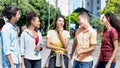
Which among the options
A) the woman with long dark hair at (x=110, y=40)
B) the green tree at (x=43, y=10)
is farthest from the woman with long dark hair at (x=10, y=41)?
the green tree at (x=43, y=10)

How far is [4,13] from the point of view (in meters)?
6.84

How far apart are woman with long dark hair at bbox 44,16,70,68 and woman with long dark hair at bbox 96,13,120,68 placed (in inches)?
32.2

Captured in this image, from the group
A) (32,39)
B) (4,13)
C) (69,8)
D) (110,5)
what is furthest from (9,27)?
(69,8)

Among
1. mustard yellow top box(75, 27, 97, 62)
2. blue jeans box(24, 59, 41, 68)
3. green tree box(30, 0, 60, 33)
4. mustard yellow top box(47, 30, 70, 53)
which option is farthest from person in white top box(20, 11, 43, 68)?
green tree box(30, 0, 60, 33)

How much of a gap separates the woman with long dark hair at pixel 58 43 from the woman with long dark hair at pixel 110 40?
82cm

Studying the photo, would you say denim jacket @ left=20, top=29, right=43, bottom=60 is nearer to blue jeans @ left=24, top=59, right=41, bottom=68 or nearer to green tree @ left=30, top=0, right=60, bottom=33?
blue jeans @ left=24, top=59, right=41, bottom=68

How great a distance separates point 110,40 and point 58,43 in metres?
1.06

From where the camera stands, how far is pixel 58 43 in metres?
7.81

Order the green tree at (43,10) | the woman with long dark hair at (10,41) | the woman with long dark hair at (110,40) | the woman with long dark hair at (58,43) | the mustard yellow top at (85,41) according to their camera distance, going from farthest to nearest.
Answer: the green tree at (43,10), the woman with long dark hair at (58,43), the mustard yellow top at (85,41), the woman with long dark hair at (110,40), the woman with long dark hair at (10,41)

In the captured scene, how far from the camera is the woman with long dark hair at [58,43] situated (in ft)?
25.6

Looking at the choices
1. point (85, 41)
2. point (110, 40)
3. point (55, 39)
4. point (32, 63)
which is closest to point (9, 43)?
point (32, 63)

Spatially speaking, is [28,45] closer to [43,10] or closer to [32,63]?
[32,63]

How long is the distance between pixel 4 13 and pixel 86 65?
174 centimetres

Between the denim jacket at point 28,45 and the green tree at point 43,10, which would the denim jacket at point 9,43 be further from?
the green tree at point 43,10
